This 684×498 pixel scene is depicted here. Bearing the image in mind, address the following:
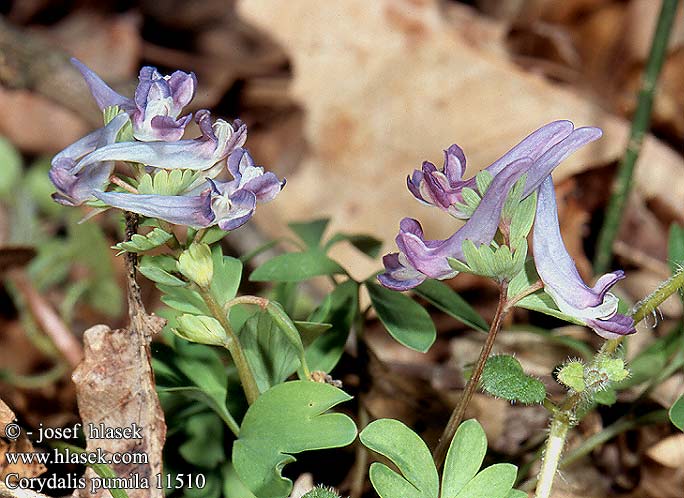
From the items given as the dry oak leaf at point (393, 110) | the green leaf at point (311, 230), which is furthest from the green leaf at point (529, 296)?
the dry oak leaf at point (393, 110)

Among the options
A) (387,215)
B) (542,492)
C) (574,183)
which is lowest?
(387,215)

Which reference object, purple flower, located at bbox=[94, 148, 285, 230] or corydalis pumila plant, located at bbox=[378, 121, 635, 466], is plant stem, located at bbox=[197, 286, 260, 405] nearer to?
purple flower, located at bbox=[94, 148, 285, 230]

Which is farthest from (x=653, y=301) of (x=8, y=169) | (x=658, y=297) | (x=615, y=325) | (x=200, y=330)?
(x=8, y=169)

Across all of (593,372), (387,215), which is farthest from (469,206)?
(387,215)

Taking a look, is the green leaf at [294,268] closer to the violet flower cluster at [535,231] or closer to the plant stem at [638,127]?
the violet flower cluster at [535,231]

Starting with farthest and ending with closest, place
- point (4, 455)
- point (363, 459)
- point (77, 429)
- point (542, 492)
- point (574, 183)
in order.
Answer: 1. point (574, 183)
2. point (363, 459)
3. point (77, 429)
4. point (4, 455)
5. point (542, 492)

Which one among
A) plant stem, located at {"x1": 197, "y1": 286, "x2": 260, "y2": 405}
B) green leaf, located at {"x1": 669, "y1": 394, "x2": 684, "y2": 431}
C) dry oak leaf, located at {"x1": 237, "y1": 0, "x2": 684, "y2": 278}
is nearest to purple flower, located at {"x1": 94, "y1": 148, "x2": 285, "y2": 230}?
plant stem, located at {"x1": 197, "y1": 286, "x2": 260, "y2": 405}

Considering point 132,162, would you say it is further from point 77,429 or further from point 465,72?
point 465,72
